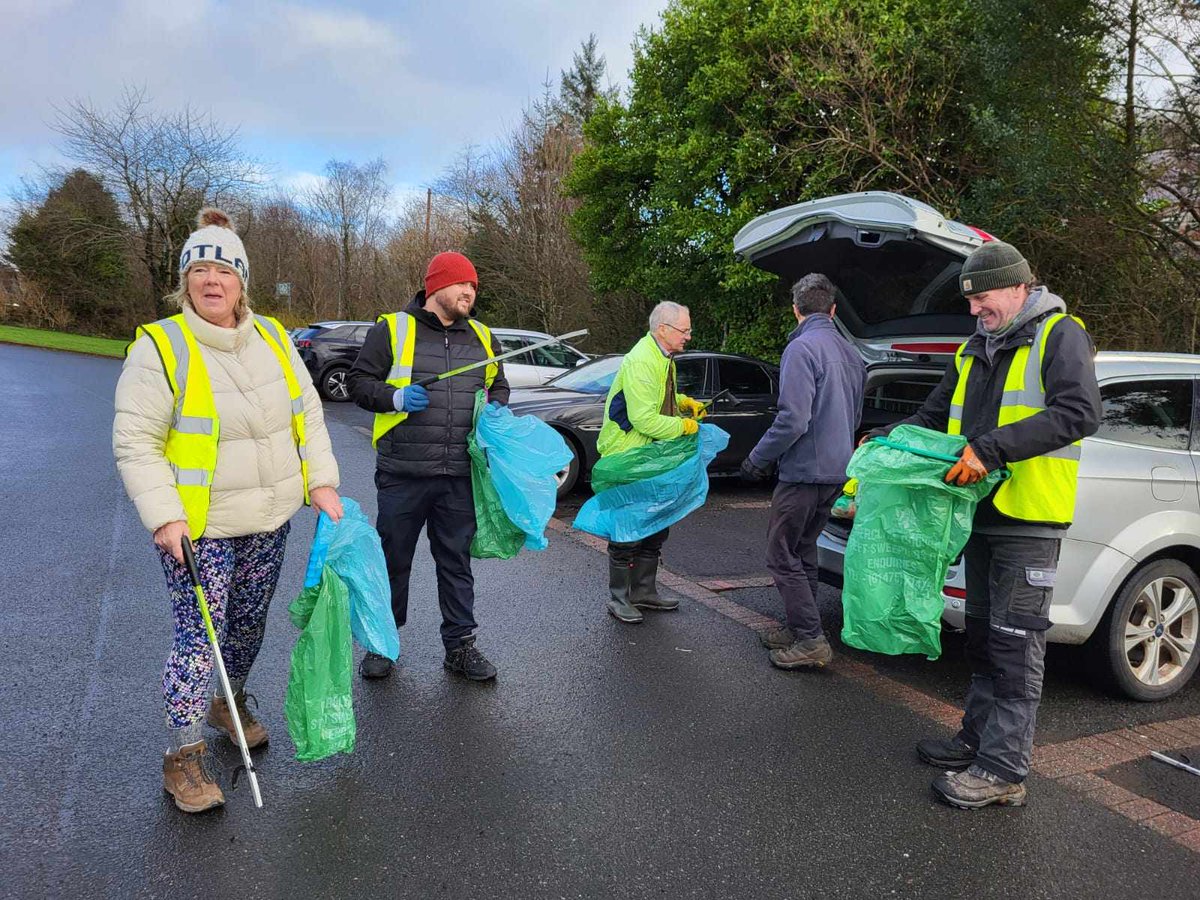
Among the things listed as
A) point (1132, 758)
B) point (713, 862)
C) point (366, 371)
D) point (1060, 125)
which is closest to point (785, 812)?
point (713, 862)

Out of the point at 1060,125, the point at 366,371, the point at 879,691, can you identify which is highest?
A: the point at 1060,125

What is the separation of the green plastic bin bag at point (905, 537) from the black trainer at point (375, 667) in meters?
2.10

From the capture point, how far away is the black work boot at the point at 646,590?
16.3ft

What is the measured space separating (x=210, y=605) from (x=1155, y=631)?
4.10 metres

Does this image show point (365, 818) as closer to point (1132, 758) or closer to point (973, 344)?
point (973, 344)

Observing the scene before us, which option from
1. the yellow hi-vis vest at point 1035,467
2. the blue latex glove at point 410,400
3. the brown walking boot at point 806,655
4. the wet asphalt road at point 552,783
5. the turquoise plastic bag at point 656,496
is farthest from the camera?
the turquoise plastic bag at point 656,496

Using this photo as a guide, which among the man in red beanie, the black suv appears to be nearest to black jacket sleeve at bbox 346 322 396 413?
the man in red beanie

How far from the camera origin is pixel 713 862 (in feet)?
8.45

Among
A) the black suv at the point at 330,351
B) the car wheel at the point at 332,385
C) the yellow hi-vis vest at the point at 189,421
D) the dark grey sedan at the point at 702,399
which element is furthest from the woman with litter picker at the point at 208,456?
the car wheel at the point at 332,385

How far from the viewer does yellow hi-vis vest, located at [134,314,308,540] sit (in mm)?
2621

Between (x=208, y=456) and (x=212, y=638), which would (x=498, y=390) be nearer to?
(x=208, y=456)

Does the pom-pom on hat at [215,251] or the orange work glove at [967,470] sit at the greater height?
the pom-pom on hat at [215,251]

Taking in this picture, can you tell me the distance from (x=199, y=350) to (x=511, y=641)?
2.31 metres

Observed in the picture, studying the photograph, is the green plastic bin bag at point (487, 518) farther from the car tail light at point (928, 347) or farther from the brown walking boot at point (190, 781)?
the car tail light at point (928, 347)
